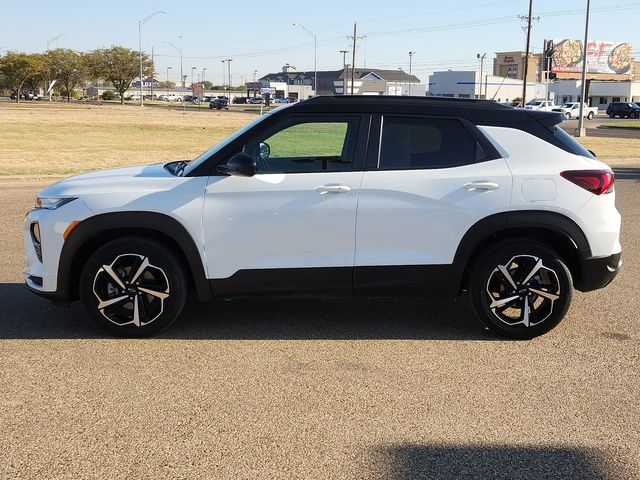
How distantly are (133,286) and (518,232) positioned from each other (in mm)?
2860

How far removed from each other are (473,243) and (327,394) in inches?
66.3

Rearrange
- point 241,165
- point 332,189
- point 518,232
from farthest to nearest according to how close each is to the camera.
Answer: point 518,232 < point 332,189 < point 241,165

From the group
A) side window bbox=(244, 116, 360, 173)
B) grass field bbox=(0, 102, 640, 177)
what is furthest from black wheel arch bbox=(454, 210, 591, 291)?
grass field bbox=(0, 102, 640, 177)

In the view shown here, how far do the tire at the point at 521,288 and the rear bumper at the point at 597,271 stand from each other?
0.55 feet

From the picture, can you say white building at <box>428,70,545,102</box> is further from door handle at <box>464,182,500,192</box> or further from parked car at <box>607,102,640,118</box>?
door handle at <box>464,182,500,192</box>

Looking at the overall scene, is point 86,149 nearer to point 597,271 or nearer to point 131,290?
point 131,290

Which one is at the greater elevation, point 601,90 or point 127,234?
point 601,90

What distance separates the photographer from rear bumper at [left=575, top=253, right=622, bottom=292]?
17.8 ft

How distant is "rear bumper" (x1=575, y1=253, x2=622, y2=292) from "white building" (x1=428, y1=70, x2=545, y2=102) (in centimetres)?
9860

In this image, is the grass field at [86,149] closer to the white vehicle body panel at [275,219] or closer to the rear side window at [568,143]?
the white vehicle body panel at [275,219]

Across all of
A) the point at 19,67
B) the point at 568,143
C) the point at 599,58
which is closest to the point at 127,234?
the point at 568,143

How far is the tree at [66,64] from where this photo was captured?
111375 mm

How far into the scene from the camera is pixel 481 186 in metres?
5.28

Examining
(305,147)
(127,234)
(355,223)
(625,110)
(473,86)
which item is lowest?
(127,234)
